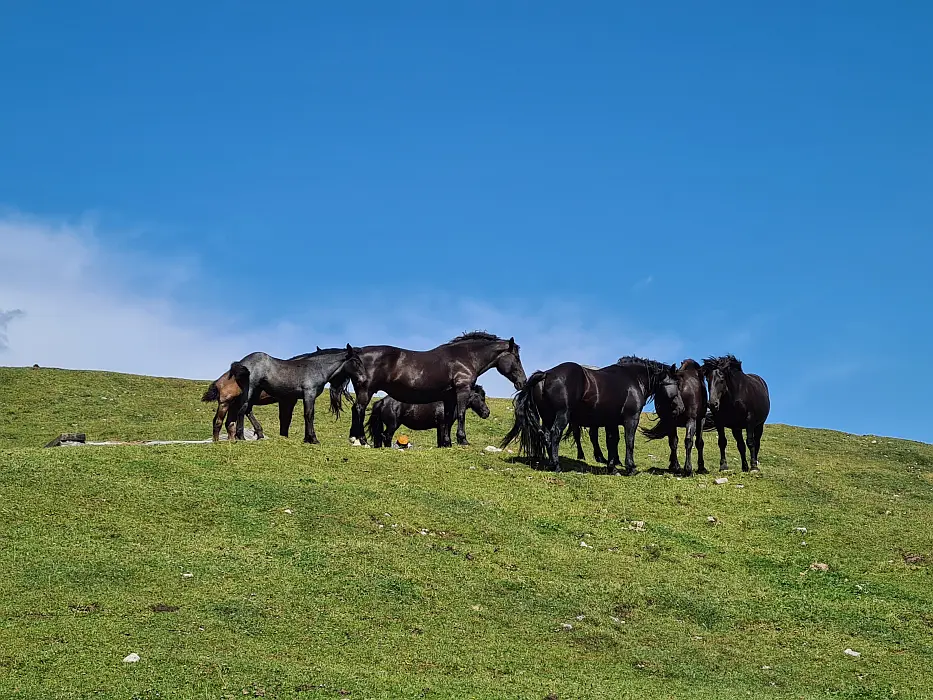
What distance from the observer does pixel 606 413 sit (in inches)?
917

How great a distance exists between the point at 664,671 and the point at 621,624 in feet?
4.86

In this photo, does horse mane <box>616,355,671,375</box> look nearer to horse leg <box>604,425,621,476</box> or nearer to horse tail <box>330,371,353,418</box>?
horse leg <box>604,425,621,476</box>

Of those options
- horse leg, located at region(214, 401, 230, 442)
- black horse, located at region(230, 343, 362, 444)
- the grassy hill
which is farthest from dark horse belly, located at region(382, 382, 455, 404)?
horse leg, located at region(214, 401, 230, 442)

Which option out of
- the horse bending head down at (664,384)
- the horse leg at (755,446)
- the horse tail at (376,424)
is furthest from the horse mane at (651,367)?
the horse tail at (376,424)

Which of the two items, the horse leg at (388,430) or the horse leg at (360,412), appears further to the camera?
the horse leg at (388,430)

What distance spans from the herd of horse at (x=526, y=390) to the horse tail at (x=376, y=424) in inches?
54.1

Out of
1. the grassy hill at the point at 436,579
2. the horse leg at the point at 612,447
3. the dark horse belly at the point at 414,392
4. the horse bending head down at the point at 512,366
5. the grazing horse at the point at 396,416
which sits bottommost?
the grassy hill at the point at 436,579

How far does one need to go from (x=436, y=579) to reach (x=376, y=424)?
1169 centimetres

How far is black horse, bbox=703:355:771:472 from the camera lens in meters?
24.7

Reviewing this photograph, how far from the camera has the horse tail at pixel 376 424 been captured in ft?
88.6

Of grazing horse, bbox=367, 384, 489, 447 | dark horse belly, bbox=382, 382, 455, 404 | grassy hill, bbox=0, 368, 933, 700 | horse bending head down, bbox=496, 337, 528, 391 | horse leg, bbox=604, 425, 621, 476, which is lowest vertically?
grassy hill, bbox=0, 368, 933, 700

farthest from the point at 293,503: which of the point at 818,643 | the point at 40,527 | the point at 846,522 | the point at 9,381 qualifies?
the point at 9,381

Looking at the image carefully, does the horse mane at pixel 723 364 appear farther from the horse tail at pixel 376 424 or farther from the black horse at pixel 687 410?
the horse tail at pixel 376 424

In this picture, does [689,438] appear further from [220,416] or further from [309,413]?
[220,416]
